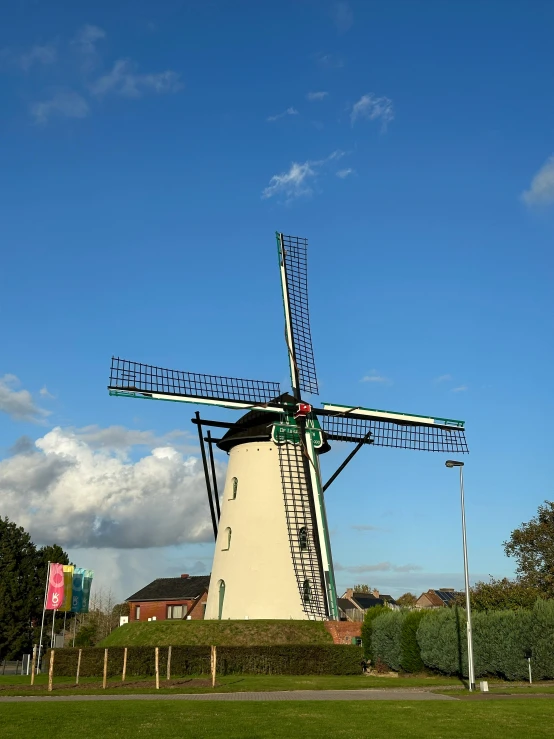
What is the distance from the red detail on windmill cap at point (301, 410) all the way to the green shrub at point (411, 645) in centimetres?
1155

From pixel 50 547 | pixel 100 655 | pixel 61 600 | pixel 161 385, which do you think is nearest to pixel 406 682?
pixel 100 655

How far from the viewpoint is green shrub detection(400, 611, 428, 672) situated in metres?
36.2

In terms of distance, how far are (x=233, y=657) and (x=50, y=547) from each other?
139 feet

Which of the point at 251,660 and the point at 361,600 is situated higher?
the point at 361,600

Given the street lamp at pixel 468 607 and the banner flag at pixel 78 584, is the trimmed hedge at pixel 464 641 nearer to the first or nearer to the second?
the street lamp at pixel 468 607

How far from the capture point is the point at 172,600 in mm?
80312

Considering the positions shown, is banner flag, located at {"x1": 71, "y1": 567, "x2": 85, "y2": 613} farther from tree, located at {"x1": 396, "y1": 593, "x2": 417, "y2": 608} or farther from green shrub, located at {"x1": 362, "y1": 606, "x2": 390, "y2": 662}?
tree, located at {"x1": 396, "y1": 593, "x2": 417, "y2": 608}

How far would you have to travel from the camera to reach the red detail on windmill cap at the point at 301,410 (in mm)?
41553

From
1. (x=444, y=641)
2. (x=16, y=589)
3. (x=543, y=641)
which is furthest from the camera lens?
(x=16, y=589)

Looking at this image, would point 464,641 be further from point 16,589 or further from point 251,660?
point 16,589

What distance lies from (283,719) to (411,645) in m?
19.9

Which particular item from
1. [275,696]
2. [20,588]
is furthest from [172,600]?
[275,696]

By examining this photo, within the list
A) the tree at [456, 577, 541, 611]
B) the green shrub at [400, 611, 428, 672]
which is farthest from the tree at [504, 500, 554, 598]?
the green shrub at [400, 611, 428, 672]

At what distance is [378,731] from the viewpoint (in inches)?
634
